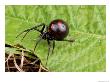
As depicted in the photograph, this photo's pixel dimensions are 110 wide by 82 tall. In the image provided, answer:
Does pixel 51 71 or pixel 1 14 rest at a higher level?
pixel 1 14

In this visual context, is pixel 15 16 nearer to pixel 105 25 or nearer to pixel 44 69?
pixel 44 69
